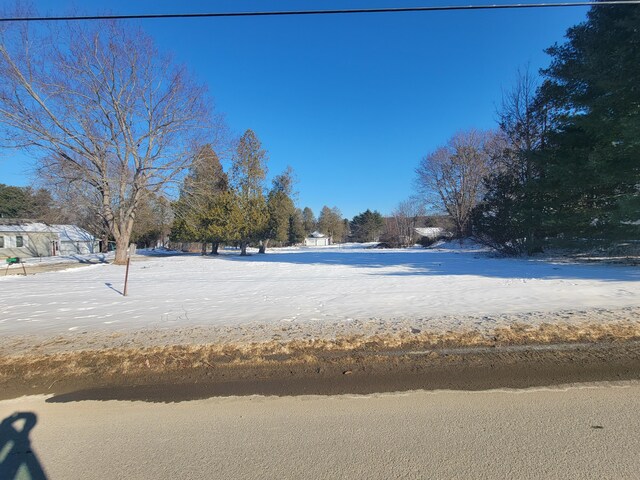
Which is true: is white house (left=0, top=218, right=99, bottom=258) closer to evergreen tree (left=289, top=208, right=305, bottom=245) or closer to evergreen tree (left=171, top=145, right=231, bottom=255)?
evergreen tree (left=171, top=145, right=231, bottom=255)

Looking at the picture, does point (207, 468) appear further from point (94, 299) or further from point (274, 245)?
point (274, 245)

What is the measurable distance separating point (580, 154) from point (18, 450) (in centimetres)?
1948

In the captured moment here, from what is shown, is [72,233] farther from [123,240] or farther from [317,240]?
[317,240]

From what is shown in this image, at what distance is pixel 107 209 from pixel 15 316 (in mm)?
17789

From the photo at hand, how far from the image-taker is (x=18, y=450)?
2.63 meters

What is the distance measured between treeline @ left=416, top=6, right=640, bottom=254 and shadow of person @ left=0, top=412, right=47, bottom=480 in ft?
50.7

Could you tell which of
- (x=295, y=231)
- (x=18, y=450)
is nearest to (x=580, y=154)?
(x=18, y=450)

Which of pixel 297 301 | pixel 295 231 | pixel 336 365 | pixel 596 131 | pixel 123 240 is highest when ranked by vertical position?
pixel 596 131

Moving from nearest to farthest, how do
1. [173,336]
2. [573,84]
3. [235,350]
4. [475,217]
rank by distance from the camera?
[235,350]
[173,336]
[573,84]
[475,217]

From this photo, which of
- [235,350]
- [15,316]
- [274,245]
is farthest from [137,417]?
[274,245]

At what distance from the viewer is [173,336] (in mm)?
5316

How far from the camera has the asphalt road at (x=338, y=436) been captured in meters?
2.34

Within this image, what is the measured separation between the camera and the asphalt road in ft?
7.67

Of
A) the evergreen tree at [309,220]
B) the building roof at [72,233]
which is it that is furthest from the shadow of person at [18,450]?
the evergreen tree at [309,220]
